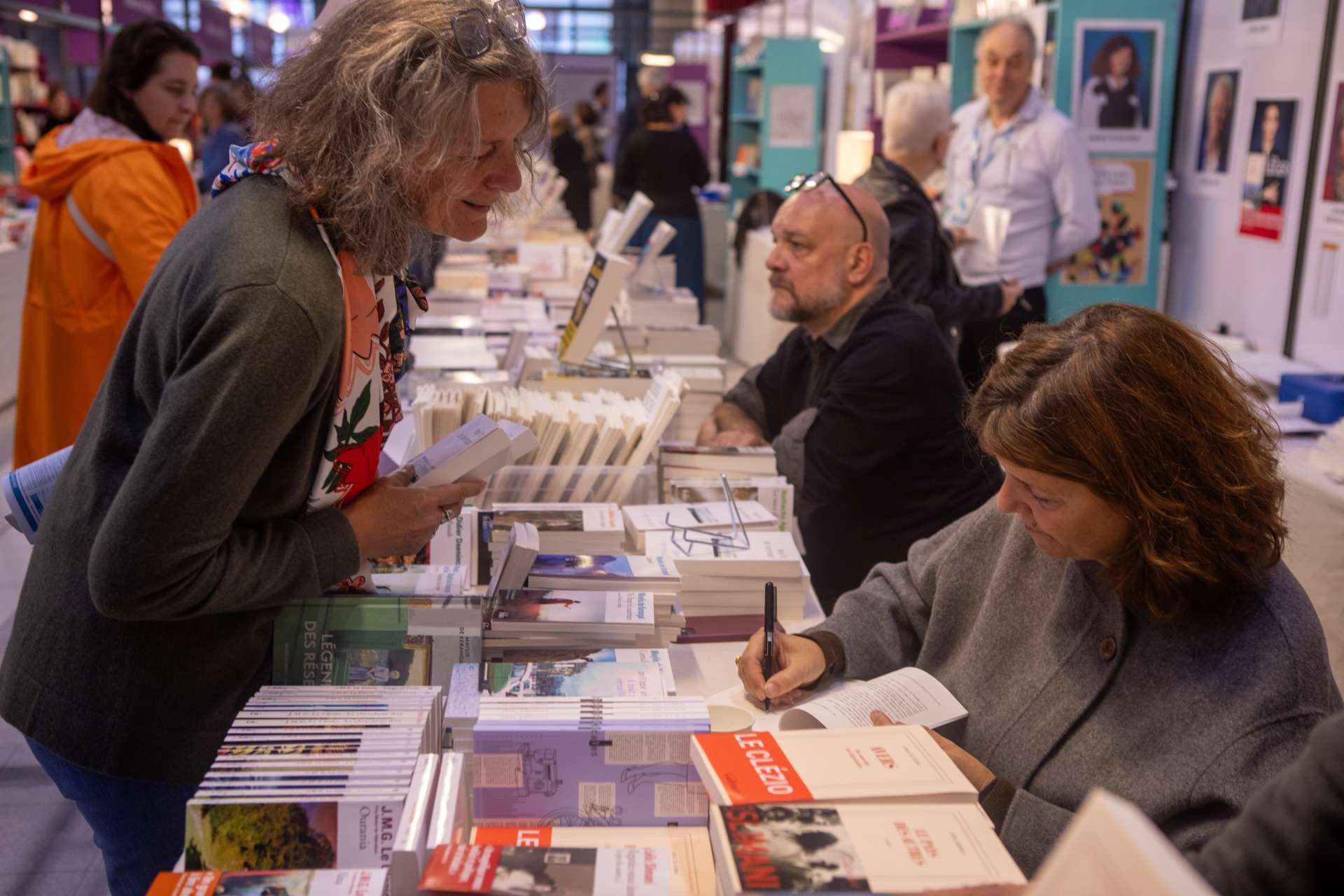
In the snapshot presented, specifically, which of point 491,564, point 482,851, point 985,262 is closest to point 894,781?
point 482,851

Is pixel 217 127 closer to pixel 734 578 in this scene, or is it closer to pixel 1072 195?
pixel 1072 195

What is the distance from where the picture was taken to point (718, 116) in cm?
1285

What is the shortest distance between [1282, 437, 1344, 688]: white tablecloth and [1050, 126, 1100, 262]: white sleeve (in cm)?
217

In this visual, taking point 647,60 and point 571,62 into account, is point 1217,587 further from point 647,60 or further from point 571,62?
point 571,62

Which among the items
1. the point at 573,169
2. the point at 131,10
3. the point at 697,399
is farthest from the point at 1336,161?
the point at 131,10

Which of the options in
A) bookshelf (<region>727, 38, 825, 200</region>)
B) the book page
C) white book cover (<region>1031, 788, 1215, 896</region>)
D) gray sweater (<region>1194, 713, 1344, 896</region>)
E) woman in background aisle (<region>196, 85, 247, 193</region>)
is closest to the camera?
white book cover (<region>1031, 788, 1215, 896</region>)

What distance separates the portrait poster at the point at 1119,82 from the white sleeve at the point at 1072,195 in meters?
0.14

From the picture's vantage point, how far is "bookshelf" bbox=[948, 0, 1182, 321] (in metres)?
4.62

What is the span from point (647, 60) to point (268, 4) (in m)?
14.7

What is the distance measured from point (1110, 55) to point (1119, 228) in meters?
0.69

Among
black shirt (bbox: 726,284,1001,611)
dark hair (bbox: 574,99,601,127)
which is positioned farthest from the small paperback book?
dark hair (bbox: 574,99,601,127)

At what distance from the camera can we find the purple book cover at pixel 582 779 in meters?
1.29

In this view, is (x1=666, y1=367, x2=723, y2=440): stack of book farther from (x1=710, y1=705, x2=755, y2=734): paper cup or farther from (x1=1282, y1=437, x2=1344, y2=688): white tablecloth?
(x1=710, y1=705, x2=755, y2=734): paper cup

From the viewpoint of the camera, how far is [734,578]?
202 cm
